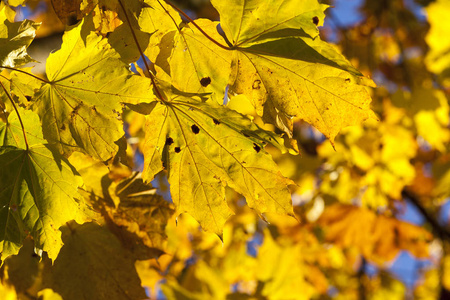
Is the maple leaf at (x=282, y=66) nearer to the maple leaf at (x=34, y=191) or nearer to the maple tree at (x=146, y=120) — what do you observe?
the maple tree at (x=146, y=120)

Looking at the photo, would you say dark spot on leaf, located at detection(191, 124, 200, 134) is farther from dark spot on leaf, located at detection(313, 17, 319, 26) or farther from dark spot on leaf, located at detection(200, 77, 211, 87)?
dark spot on leaf, located at detection(313, 17, 319, 26)

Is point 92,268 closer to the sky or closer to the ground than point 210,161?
closer to the ground

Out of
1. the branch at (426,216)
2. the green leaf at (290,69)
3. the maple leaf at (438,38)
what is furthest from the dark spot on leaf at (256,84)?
the branch at (426,216)

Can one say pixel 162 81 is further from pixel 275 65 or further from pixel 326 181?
pixel 326 181

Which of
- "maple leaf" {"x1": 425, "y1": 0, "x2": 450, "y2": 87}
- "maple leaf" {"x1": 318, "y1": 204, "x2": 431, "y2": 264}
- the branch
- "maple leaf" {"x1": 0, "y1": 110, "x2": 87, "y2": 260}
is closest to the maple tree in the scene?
"maple leaf" {"x1": 0, "y1": 110, "x2": 87, "y2": 260}

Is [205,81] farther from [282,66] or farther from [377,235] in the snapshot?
[377,235]

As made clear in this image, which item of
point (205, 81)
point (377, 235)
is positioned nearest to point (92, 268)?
point (205, 81)
